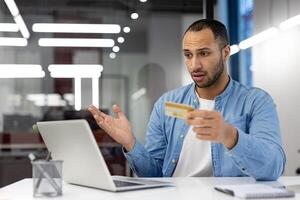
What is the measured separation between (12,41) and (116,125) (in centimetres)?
270

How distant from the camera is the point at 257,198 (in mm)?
1069

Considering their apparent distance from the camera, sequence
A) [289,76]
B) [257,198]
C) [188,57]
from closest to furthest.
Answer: [257,198], [188,57], [289,76]

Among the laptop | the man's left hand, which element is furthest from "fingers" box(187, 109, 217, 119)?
the laptop

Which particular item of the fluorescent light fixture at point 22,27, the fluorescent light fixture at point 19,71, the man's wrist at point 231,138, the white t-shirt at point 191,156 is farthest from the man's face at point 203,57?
the fluorescent light fixture at point 22,27

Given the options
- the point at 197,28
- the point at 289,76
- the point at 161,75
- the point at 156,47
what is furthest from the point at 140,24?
the point at 197,28

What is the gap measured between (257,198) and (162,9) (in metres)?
3.29

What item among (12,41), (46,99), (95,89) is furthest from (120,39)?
(12,41)

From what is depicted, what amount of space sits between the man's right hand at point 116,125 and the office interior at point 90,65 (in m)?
2.27

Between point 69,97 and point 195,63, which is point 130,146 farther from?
point 69,97

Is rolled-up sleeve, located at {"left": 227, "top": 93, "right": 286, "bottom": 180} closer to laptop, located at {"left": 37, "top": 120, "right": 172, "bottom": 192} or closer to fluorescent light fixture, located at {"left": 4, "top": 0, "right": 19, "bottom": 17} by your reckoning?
laptop, located at {"left": 37, "top": 120, "right": 172, "bottom": 192}

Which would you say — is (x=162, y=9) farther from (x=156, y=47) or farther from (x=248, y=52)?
(x=248, y=52)

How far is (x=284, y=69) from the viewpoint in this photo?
128 inches

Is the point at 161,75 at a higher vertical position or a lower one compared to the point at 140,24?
lower

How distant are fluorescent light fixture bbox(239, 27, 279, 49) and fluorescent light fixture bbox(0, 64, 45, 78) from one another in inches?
72.9
